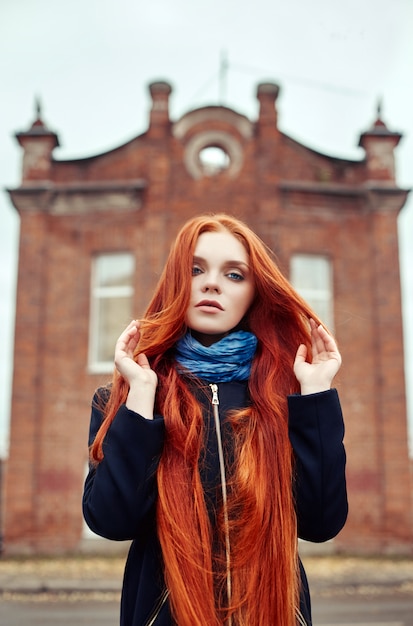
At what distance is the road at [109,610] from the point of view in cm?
792

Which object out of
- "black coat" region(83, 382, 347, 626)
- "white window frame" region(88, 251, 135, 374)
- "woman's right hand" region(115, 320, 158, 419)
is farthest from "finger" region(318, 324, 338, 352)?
"white window frame" region(88, 251, 135, 374)

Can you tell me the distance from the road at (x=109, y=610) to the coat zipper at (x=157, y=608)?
633 centimetres

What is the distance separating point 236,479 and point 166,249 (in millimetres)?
12839

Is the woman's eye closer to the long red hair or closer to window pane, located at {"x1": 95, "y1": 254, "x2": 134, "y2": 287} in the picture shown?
the long red hair

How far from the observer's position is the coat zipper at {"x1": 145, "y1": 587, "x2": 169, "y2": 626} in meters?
1.94

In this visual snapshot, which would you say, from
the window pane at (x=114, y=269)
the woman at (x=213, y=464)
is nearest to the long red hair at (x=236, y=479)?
the woman at (x=213, y=464)

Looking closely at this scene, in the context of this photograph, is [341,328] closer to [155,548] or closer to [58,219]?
[58,219]

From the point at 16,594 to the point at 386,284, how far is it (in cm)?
918

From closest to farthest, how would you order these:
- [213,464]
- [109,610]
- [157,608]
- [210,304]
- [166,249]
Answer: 1. [157,608]
2. [213,464]
3. [210,304]
4. [109,610]
5. [166,249]

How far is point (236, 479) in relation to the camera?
6.63 feet

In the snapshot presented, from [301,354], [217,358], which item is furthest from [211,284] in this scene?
[301,354]

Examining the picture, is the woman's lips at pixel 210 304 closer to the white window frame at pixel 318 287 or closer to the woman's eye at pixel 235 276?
the woman's eye at pixel 235 276

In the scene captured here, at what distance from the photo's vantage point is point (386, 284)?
14.8 meters

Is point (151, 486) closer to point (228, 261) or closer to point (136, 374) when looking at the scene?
point (136, 374)
